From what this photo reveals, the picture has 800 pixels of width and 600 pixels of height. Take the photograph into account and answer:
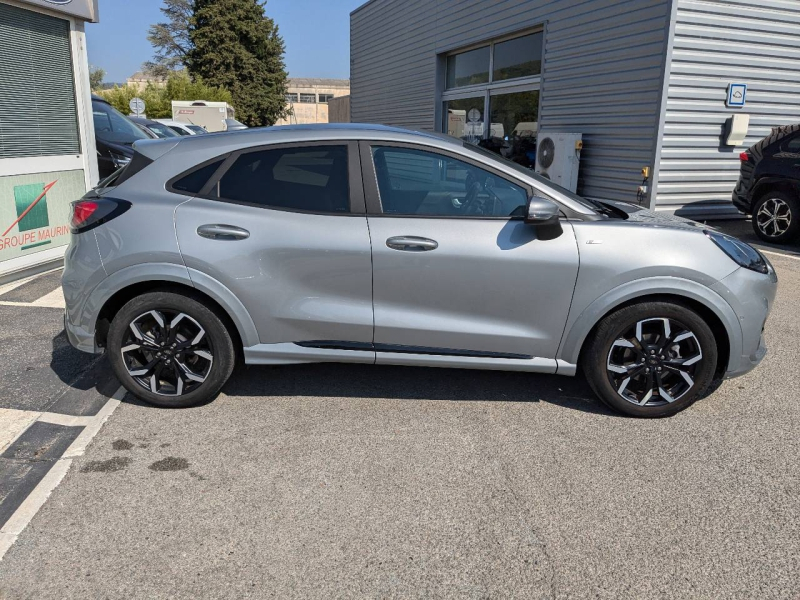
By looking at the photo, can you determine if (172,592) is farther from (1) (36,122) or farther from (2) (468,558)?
(1) (36,122)

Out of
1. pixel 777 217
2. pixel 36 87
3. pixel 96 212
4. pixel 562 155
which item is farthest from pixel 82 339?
pixel 562 155

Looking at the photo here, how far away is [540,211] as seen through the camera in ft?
10.8

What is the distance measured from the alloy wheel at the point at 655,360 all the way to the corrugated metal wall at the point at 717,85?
7.15m

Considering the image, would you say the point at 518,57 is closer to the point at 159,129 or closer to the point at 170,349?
the point at 159,129

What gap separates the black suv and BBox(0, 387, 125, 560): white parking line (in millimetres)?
8341

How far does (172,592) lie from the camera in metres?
2.27

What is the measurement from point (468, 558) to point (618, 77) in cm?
979

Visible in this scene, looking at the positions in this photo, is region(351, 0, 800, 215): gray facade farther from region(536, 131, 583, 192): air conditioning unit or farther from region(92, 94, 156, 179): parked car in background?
region(92, 94, 156, 179): parked car in background

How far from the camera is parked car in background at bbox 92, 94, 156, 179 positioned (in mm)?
9984

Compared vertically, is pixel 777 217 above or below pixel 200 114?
below

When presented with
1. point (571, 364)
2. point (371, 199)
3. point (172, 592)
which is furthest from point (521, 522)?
point (371, 199)

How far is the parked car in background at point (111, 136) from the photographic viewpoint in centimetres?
998

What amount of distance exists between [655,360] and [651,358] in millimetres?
25

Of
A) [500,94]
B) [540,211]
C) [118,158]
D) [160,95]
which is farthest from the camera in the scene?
[160,95]
